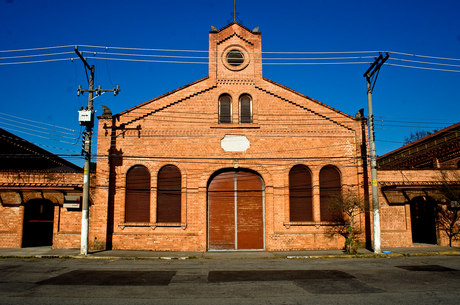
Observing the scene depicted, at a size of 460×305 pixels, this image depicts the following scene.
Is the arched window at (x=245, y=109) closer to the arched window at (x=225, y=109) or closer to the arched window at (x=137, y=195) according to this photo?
the arched window at (x=225, y=109)

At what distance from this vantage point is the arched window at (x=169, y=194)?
17344 millimetres

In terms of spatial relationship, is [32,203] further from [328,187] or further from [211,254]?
[328,187]

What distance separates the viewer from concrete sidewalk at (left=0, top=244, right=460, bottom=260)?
15.1 metres

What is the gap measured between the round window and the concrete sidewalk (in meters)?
9.96

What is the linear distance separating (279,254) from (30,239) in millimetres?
12950

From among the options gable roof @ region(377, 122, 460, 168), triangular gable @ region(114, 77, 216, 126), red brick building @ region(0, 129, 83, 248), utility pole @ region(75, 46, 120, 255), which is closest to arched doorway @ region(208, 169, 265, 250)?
triangular gable @ region(114, 77, 216, 126)

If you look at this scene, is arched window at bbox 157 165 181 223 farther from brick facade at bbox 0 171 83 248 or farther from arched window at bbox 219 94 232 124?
brick facade at bbox 0 171 83 248

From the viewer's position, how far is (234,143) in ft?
58.7

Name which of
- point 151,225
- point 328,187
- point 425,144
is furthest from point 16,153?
point 425,144

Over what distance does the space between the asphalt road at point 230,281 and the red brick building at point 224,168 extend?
2.60 metres

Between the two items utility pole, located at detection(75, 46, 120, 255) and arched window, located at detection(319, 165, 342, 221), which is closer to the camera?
utility pole, located at detection(75, 46, 120, 255)

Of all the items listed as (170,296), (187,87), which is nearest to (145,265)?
(170,296)

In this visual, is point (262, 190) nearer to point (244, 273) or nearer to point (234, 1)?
point (244, 273)

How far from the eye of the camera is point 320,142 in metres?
18.2
